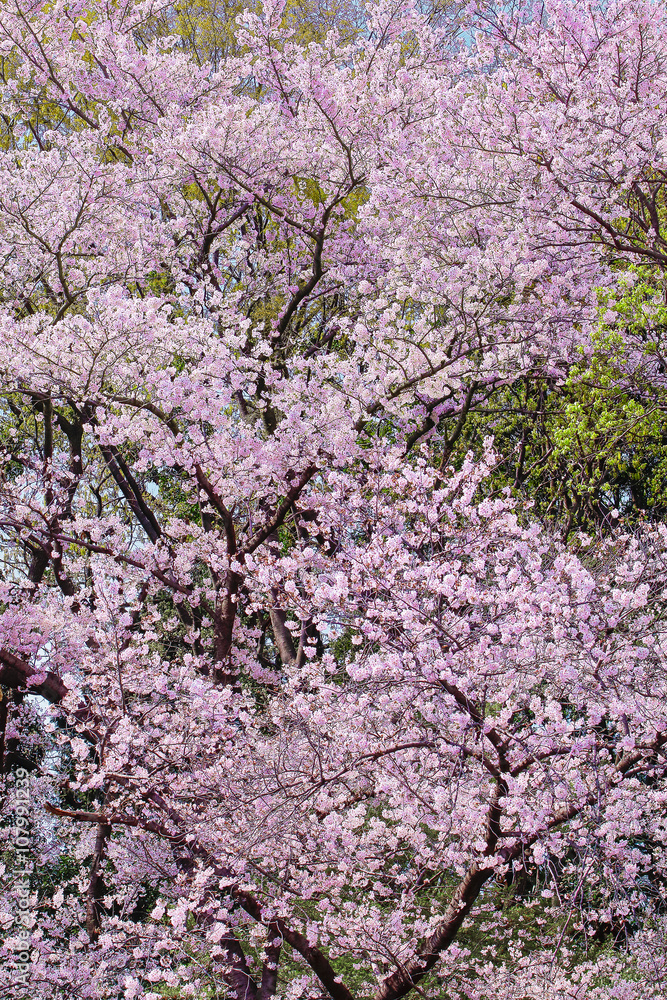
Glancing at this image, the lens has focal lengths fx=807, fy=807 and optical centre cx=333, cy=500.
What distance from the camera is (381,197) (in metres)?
9.77

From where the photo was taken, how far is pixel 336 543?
752 cm

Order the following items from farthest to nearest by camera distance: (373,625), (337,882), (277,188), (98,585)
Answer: (277,188), (98,585), (337,882), (373,625)

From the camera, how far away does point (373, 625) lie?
17.7 ft

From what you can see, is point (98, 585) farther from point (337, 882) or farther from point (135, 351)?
point (337, 882)

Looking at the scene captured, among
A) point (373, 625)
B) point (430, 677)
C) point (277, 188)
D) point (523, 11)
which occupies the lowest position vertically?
point (430, 677)

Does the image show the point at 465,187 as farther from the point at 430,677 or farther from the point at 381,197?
the point at 430,677

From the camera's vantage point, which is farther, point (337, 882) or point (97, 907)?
point (97, 907)

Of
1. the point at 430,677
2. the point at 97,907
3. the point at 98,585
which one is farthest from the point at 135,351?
the point at 97,907

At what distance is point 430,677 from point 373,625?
715 millimetres

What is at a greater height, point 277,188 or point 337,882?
point 277,188

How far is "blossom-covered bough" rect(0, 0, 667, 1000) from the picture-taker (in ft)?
18.1

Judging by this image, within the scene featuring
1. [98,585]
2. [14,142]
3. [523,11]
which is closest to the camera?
[98,585]

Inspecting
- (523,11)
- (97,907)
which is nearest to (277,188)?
(523,11)

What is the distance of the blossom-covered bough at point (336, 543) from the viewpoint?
217 inches
